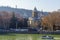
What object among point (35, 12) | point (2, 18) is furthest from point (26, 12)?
point (2, 18)

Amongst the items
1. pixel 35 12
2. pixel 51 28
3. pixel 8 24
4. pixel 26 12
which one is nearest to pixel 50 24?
pixel 51 28

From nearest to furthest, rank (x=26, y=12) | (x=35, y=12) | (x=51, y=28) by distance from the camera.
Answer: (x=51, y=28)
(x=35, y=12)
(x=26, y=12)

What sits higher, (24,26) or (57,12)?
(57,12)

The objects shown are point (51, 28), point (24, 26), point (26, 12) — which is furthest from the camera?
point (26, 12)

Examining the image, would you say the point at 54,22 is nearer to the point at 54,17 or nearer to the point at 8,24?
the point at 54,17

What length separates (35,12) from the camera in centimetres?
3547

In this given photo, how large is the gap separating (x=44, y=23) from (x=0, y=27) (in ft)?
18.3

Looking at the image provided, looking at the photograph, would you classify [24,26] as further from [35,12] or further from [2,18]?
[35,12]

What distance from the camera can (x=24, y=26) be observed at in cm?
2678

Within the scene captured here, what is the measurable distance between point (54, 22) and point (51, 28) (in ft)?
3.48

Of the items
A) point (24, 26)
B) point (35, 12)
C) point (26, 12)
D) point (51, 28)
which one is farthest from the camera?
point (26, 12)

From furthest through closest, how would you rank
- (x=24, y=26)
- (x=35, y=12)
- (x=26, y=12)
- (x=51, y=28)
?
1. (x=26, y=12)
2. (x=35, y=12)
3. (x=24, y=26)
4. (x=51, y=28)

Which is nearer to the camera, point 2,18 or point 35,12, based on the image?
point 2,18

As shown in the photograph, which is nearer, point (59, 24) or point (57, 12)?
point (59, 24)
